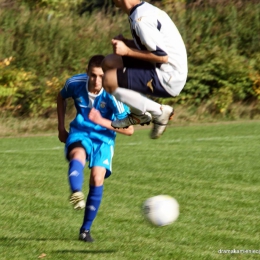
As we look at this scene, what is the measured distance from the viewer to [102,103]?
285 inches

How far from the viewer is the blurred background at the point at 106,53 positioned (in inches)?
711

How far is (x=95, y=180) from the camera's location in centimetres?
711

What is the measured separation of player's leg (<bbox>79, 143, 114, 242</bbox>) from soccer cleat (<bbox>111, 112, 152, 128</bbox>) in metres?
0.42

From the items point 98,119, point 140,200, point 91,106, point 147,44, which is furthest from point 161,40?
point 140,200

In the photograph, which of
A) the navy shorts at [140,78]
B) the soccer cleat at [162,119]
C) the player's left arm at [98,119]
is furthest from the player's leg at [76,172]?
the navy shorts at [140,78]

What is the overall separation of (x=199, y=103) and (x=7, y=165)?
325 inches

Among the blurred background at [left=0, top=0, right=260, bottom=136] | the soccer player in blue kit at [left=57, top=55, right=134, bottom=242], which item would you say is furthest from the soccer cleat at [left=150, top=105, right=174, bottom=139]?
the blurred background at [left=0, top=0, right=260, bottom=136]

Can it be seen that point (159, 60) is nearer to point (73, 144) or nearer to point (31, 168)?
point (73, 144)

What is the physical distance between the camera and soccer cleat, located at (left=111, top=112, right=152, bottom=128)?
6684mm

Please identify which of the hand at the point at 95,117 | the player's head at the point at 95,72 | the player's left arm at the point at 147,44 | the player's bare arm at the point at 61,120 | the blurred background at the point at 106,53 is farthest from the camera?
the blurred background at the point at 106,53

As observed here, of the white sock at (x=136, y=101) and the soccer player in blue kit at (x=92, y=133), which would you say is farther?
the soccer player in blue kit at (x=92, y=133)

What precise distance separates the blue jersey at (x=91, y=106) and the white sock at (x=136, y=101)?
54 centimetres

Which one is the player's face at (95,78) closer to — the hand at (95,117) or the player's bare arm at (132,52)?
the hand at (95,117)

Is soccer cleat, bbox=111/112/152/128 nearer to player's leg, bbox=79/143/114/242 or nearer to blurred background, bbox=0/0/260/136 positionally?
player's leg, bbox=79/143/114/242
